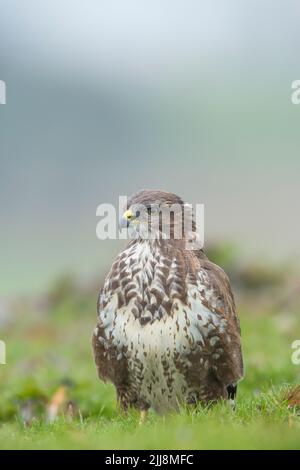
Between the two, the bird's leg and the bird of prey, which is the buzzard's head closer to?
the bird of prey

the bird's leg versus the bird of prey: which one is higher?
the bird of prey

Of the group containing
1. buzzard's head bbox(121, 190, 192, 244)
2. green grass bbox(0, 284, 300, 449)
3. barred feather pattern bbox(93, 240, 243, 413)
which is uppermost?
buzzard's head bbox(121, 190, 192, 244)

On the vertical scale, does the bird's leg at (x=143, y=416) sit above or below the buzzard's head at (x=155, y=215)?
below

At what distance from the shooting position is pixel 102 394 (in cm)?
1332

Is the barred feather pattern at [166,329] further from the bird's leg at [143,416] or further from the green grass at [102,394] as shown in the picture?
the green grass at [102,394]

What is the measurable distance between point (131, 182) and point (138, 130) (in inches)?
2117

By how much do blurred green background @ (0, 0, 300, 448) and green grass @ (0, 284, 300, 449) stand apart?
0.09ft

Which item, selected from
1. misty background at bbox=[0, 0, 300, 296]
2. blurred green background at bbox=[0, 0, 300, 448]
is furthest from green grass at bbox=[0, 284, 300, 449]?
misty background at bbox=[0, 0, 300, 296]

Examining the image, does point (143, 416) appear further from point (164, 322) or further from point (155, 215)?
point (155, 215)

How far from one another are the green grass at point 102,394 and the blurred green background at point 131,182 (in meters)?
0.03

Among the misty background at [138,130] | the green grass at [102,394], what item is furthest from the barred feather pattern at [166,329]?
the misty background at [138,130]

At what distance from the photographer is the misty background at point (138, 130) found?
102 metres

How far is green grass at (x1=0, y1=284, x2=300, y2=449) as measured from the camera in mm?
8109

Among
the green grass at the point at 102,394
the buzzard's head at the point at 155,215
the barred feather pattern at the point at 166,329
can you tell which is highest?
the buzzard's head at the point at 155,215
